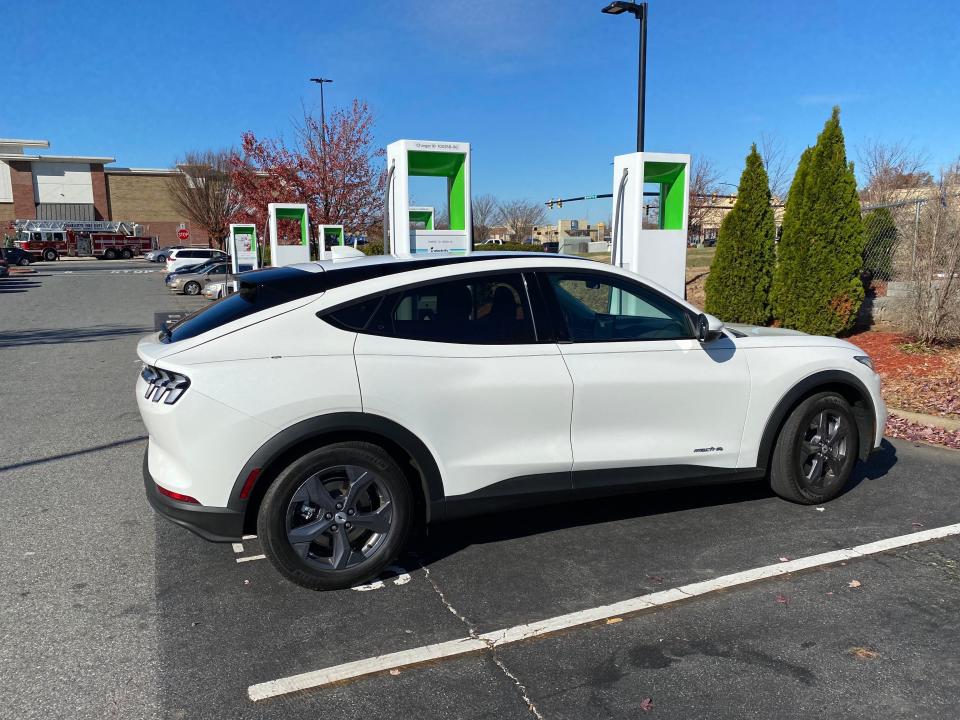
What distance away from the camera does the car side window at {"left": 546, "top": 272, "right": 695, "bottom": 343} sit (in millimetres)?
4211

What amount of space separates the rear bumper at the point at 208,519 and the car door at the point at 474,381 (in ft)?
2.70

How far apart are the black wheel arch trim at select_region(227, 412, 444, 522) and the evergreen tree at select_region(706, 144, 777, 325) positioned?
9.96 meters

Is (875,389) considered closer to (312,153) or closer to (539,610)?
(539,610)

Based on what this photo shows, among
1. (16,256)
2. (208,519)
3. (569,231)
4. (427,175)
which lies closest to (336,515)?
(208,519)

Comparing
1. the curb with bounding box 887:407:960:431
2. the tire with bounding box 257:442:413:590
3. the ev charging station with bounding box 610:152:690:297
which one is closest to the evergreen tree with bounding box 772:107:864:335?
the ev charging station with bounding box 610:152:690:297

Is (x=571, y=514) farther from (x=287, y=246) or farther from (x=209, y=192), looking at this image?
(x=209, y=192)

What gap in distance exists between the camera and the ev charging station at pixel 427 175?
9539mm

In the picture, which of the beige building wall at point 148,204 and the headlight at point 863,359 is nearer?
the headlight at point 863,359

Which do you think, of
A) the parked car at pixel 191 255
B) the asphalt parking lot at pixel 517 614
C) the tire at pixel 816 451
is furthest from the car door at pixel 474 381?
the parked car at pixel 191 255

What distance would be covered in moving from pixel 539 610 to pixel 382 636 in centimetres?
75

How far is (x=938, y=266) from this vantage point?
9.43m

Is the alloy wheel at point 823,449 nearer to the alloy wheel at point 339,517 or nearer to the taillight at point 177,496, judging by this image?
the alloy wheel at point 339,517

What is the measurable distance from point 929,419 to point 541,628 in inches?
220

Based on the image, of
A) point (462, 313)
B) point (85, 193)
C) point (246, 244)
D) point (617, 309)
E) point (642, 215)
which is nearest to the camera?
point (462, 313)
